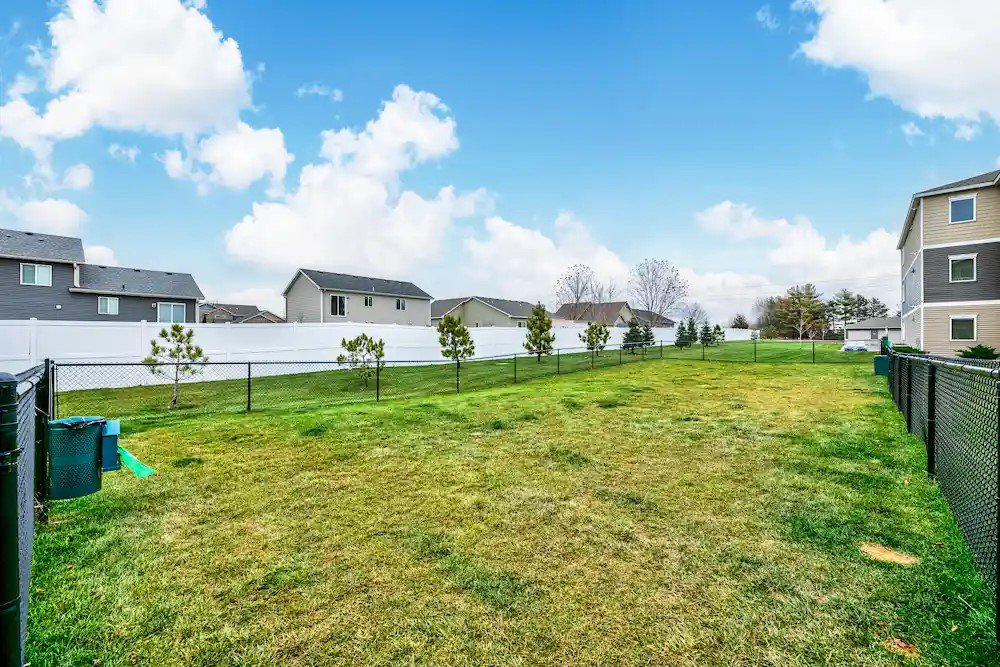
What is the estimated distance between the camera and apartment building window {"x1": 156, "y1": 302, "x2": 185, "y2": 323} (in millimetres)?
23594

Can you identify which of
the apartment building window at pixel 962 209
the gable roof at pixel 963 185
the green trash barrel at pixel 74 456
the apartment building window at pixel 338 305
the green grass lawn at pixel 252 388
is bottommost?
the green grass lawn at pixel 252 388

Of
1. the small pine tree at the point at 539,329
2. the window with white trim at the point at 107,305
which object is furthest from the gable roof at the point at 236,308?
the small pine tree at the point at 539,329

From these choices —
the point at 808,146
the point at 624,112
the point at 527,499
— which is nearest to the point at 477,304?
the point at 624,112

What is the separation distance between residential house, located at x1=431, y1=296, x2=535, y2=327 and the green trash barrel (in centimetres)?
Result: 3839

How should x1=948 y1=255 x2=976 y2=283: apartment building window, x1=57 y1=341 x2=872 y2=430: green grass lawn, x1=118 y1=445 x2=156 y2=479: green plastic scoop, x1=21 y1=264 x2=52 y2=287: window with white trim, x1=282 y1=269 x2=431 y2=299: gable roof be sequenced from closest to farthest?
x1=118 y1=445 x2=156 y2=479: green plastic scoop
x1=57 y1=341 x2=872 y2=430: green grass lawn
x1=948 y1=255 x2=976 y2=283: apartment building window
x1=21 y1=264 x2=52 y2=287: window with white trim
x1=282 y1=269 x2=431 y2=299: gable roof

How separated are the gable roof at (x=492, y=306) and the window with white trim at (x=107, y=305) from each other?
84.5 feet

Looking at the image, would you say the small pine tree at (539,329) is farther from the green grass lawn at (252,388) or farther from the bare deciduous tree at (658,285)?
the bare deciduous tree at (658,285)

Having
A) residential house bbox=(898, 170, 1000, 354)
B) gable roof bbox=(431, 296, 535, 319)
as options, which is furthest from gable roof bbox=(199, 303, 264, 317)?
residential house bbox=(898, 170, 1000, 354)

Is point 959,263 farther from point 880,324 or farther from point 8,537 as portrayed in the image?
point 880,324

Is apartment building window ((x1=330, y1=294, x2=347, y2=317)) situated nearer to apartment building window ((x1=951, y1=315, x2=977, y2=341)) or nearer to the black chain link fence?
the black chain link fence

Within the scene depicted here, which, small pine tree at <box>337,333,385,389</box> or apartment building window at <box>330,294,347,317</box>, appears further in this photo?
apartment building window at <box>330,294,347,317</box>

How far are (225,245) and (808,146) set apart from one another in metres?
27.7

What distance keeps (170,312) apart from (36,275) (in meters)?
5.32

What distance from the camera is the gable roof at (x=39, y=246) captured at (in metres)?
20.2
